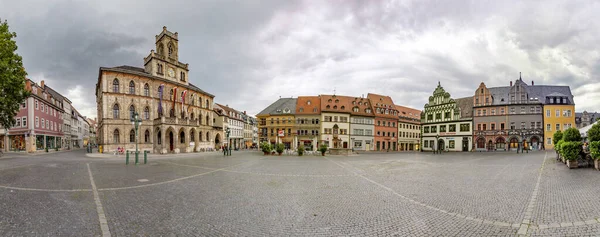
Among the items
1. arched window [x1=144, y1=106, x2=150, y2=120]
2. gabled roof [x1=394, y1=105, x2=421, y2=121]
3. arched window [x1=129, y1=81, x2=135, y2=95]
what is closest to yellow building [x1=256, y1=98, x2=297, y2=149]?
arched window [x1=144, y1=106, x2=150, y2=120]

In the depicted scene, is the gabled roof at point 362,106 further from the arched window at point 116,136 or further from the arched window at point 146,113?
the arched window at point 116,136

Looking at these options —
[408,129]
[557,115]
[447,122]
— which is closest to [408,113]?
[408,129]

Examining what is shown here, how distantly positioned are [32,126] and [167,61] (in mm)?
23318

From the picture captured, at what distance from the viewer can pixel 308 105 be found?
173ft

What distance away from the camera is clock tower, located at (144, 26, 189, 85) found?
41.0 metres

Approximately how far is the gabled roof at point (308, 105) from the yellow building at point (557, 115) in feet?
138

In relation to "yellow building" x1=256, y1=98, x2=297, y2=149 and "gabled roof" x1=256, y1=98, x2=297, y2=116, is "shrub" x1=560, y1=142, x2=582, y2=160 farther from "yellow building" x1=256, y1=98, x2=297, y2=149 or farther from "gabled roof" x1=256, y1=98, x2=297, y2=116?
"gabled roof" x1=256, y1=98, x2=297, y2=116

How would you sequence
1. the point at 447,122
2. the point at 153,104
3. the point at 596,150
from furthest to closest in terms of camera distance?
the point at 447,122 → the point at 153,104 → the point at 596,150

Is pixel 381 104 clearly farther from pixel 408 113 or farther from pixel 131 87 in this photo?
pixel 131 87

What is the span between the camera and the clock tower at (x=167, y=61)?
4097cm

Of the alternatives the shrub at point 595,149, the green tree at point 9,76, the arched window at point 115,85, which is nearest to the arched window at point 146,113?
the arched window at point 115,85

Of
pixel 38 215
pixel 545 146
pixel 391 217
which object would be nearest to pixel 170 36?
pixel 38 215

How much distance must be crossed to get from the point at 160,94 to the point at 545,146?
68.9 metres

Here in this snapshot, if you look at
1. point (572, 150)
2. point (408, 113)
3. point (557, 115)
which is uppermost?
→ point (408, 113)
